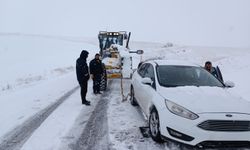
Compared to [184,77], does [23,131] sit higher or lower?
lower

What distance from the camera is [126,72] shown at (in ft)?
46.4

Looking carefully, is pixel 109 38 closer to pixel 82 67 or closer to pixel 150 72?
pixel 82 67

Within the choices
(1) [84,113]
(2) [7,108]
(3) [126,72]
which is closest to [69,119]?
(1) [84,113]

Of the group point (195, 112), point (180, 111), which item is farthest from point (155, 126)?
point (195, 112)

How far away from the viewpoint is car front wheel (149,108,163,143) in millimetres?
6176

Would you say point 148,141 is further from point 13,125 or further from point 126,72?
point 126,72

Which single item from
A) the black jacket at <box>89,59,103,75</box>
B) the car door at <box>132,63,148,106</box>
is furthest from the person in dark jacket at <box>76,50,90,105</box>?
the black jacket at <box>89,59,103,75</box>

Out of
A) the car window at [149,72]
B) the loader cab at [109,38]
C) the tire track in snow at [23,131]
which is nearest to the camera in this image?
the tire track in snow at [23,131]

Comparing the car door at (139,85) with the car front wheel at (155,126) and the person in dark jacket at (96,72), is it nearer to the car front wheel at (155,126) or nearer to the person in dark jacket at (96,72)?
the car front wheel at (155,126)

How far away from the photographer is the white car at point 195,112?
17.5ft

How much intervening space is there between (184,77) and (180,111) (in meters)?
2.01

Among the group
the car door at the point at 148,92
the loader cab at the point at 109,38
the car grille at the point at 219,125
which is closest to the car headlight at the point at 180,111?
the car grille at the point at 219,125

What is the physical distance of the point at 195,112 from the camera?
18.0 ft

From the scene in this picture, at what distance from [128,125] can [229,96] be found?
2.54m
